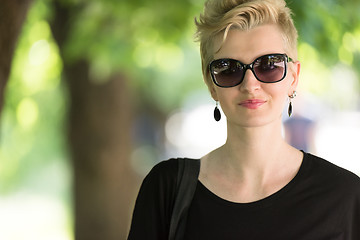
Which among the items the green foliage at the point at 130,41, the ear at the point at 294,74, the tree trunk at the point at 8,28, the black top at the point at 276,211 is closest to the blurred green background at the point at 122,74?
the green foliage at the point at 130,41

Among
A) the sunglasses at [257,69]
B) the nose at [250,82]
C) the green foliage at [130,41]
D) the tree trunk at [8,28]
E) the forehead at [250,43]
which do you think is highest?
the green foliage at [130,41]

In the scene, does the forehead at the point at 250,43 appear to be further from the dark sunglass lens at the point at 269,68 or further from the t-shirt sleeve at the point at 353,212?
the t-shirt sleeve at the point at 353,212

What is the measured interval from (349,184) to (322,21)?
344 centimetres

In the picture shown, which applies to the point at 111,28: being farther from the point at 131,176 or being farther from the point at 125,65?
the point at 131,176

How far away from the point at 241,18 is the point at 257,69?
0.18 meters

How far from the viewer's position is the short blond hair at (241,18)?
7.49 ft

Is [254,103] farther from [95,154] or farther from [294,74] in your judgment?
[95,154]

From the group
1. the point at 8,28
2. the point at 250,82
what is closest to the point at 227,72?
the point at 250,82

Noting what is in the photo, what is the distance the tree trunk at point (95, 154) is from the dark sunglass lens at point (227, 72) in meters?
6.41

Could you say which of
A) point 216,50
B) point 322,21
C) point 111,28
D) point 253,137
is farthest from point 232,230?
point 111,28

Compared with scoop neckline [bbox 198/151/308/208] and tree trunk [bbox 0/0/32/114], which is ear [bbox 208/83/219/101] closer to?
scoop neckline [bbox 198/151/308/208]

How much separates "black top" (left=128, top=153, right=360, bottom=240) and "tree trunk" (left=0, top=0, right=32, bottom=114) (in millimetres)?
2974

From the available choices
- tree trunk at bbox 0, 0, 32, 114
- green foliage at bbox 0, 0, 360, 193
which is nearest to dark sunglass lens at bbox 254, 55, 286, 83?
green foliage at bbox 0, 0, 360, 193

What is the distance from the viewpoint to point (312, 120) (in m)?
18.1
